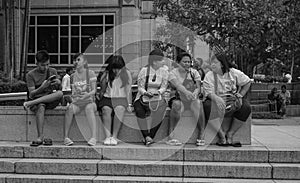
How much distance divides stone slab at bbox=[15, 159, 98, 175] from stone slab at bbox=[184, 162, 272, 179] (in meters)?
1.62

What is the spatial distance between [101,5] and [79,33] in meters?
2.15

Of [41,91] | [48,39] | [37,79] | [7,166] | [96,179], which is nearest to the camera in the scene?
[96,179]

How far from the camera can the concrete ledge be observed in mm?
7707

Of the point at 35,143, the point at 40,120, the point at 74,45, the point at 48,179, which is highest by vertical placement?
the point at 74,45

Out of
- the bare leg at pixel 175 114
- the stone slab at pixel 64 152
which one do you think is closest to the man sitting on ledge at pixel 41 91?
the stone slab at pixel 64 152

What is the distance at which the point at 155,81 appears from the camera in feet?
25.3

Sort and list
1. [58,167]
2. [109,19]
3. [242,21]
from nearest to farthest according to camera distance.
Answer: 1. [58,167]
2. [242,21]
3. [109,19]

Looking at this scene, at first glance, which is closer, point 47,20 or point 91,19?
point 91,19

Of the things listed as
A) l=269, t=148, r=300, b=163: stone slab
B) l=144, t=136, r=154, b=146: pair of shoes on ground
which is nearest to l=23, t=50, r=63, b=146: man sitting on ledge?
l=144, t=136, r=154, b=146: pair of shoes on ground

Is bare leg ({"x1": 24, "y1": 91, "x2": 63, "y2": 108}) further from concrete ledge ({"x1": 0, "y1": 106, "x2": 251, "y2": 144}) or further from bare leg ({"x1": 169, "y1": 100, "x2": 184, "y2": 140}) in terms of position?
bare leg ({"x1": 169, "y1": 100, "x2": 184, "y2": 140})

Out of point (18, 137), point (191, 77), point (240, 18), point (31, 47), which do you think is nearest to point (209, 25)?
point (240, 18)

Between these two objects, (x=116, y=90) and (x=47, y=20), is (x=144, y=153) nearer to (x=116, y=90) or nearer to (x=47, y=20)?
(x=116, y=90)

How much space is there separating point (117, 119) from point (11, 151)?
1.98 m

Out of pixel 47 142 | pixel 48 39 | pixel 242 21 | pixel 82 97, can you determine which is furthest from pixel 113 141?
pixel 48 39
